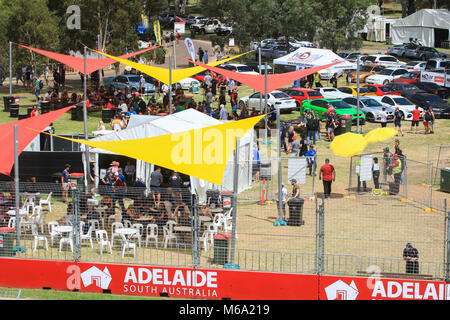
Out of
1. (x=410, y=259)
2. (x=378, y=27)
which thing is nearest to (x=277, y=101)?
(x=410, y=259)

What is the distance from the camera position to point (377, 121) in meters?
33.8

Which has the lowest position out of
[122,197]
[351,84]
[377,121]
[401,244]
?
[401,244]

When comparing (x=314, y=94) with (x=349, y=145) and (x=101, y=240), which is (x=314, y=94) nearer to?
(x=349, y=145)

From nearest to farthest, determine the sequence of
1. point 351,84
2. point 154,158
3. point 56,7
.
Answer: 1. point 154,158
2. point 351,84
3. point 56,7

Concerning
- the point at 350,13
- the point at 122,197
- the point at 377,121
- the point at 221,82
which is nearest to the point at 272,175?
the point at 122,197

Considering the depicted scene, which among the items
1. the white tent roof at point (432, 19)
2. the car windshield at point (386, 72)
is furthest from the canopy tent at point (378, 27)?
the car windshield at point (386, 72)

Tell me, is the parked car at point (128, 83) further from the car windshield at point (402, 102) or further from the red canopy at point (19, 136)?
the red canopy at point (19, 136)

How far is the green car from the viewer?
3291 cm

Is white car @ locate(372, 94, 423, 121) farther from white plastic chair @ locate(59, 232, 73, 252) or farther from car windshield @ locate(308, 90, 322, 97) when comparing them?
white plastic chair @ locate(59, 232, 73, 252)

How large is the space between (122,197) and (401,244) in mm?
6025

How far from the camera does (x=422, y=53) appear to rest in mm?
53125

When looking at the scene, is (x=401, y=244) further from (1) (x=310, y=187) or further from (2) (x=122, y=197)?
(1) (x=310, y=187)

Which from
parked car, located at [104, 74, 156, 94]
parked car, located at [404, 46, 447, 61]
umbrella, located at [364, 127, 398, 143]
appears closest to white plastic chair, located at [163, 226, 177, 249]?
umbrella, located at [364, 127, 398, 143]

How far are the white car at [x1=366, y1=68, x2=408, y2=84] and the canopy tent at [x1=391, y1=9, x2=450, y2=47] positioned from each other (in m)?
18.4
